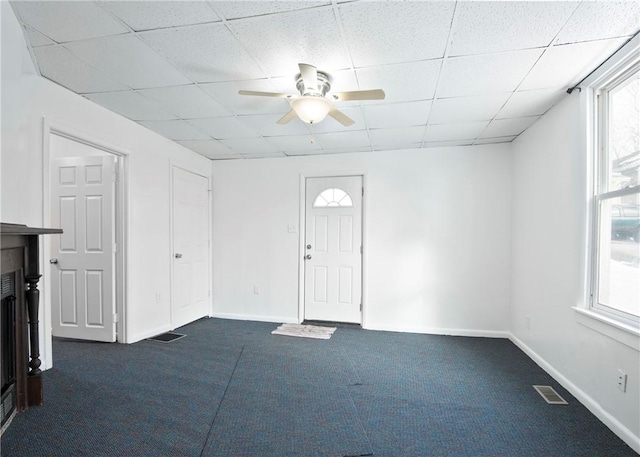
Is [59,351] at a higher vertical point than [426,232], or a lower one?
lower

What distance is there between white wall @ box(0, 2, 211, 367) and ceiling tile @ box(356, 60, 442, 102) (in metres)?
2.06

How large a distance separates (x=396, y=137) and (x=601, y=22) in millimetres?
2032

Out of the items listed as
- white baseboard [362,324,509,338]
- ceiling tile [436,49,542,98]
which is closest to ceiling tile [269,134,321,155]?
ceiling tile [436,49,542,98]

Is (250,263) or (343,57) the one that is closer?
(343,57)

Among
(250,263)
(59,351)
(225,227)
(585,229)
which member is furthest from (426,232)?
(59,351)

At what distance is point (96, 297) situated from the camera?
3.36m

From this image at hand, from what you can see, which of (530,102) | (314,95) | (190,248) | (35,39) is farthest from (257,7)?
(190,248)

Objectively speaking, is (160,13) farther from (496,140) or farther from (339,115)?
(496,140)

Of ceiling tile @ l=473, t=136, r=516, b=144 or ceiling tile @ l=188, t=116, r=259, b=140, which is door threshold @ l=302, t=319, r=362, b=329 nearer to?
ceiling tile @ l=188, t=116, r=259, b=140

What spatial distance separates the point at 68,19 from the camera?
5.67 feet

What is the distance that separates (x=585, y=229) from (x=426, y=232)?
181 centimetres

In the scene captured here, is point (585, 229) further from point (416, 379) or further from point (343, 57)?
point (343, 57)

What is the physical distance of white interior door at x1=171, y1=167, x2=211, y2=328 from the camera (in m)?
3.96

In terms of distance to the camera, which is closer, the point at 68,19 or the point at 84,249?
the point at 68,19
